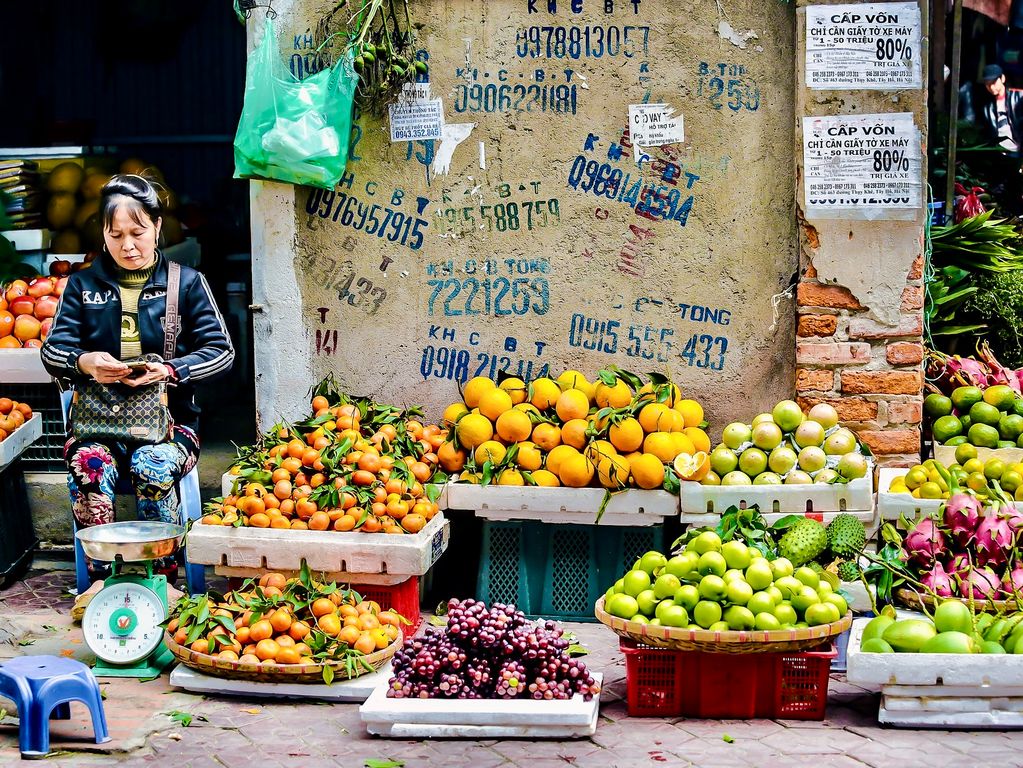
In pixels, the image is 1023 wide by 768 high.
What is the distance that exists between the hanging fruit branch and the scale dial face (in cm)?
279

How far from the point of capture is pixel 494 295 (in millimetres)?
6809

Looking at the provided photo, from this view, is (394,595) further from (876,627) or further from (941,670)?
(941,670)

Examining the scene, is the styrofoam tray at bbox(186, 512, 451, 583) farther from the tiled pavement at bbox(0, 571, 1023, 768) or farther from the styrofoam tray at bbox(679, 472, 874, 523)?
the styrofoam tray at bbox(679, 472, 874, 523)

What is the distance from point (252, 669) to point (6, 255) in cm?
396

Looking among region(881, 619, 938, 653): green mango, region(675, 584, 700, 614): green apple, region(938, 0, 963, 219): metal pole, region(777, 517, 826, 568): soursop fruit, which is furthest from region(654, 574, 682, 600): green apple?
region(938, 0, 963, 219): metal pole

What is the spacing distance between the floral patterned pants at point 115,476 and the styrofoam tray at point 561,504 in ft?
4.28

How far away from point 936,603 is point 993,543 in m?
0.36

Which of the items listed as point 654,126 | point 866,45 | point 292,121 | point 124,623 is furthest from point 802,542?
point 292,121

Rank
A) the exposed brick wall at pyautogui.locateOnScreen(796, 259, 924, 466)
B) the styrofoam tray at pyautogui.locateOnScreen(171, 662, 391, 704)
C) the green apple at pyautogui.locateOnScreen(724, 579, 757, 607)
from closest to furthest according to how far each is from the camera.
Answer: the green apple at pyautogui.locateOnScreen(724, 579, 757, 607), the styrofoam tray at pyautogui.locateOnScreen(171, 662, 391, 704), the exposed brick wall at pyautogui.locateOnScreen(796, 259, 924, 466)

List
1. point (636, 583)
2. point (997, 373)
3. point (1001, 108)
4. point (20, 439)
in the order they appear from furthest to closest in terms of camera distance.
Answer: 1. point (1001, 108)
2. point (997, 373)
3. point (20, 439)
4. point (636, 583)

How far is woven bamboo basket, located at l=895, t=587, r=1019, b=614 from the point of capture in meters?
5.08

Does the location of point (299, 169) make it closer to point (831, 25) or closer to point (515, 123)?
point (515, 123)

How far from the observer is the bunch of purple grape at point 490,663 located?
16.1 ft

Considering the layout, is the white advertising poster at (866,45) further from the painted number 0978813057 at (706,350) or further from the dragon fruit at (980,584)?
the dragon fruit at (980,584)
